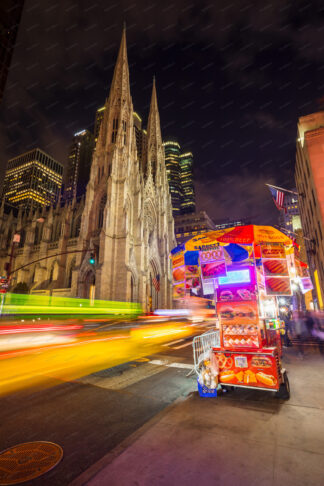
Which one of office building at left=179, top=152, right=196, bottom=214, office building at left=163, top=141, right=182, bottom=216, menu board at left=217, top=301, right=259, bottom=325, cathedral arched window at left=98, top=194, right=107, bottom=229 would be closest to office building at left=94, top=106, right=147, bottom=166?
office building at left=163, top=141, right=182, bottom=216

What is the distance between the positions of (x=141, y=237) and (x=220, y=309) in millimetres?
35597

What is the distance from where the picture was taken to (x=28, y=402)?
5254 millimetres

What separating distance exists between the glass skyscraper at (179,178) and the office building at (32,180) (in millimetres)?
72978

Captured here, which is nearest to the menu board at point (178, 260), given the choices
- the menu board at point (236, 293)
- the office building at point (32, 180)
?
the menu board at point (236, 293)

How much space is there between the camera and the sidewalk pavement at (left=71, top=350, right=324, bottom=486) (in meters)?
2.68

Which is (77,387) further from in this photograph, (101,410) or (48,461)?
(48,461)

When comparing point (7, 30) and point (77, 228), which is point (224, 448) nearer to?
point (7, 30)

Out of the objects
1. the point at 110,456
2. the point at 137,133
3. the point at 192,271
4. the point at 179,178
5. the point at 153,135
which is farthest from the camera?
the point at 179,178

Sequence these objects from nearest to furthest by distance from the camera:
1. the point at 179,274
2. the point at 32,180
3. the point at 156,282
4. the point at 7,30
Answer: the point at 179,274
the point at 7,30
the point at 156,282
the point at 32,180

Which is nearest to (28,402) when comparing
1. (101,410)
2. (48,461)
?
(101,410)

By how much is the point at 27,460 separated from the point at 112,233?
33108 millimetres

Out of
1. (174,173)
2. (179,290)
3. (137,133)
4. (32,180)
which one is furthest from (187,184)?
(179,290)

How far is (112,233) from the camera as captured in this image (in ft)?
117

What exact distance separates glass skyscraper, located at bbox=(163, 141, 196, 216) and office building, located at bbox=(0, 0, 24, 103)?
12409 centimetres
